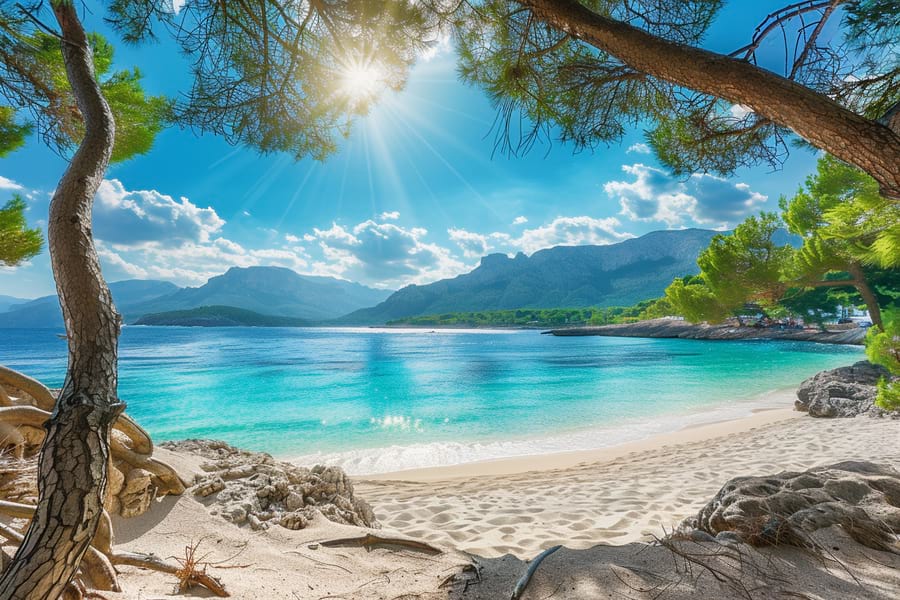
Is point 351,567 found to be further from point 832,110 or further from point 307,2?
point 307,2

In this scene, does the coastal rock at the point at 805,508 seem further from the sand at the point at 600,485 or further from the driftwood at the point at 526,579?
the driftwood at the point at 526,579

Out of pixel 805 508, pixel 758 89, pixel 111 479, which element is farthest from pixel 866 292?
pixel 111 479

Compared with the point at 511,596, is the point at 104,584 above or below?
above

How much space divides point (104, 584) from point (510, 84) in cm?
416

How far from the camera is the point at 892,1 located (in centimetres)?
272

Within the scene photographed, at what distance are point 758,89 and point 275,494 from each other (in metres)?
4.18

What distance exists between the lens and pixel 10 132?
14.1 feet

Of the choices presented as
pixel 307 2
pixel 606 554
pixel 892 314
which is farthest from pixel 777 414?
pixel 307 2

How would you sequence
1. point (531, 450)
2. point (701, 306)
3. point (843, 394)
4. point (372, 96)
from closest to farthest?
point (372, 96), point (531, 450), point (843, 394), point (701, 306)

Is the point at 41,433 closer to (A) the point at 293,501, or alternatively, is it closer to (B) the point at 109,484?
(B) the point at 109,484

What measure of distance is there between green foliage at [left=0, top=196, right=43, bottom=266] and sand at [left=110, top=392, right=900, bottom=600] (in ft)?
21.5

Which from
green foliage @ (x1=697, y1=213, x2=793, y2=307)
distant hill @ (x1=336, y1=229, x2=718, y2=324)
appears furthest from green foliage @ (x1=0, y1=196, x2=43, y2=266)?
distant hill @ (x1=336, y1=229, x2=718, y2=324)

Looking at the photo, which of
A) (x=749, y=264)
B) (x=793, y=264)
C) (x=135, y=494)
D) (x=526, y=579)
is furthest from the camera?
(x=749, y=264)

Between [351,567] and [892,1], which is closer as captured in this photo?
[351,567]
